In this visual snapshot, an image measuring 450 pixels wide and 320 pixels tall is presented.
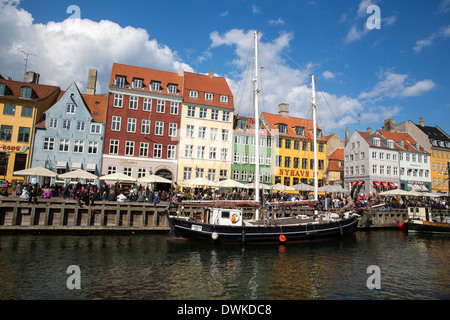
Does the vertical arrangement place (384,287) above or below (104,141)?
below

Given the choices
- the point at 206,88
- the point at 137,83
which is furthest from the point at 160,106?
the point at 206,88

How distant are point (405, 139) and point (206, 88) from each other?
4497 centimetres

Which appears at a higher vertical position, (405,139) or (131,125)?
(405,139)

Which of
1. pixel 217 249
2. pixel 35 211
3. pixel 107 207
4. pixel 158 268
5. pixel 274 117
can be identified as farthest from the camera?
pixel 274 117

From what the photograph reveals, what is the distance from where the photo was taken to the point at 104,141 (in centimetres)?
3947

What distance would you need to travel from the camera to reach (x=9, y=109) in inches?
1469

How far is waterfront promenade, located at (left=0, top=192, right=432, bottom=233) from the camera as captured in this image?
22.6 metres

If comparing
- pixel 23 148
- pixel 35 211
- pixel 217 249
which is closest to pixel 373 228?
pixel 217 249

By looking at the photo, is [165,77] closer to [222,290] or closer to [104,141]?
[104,141]

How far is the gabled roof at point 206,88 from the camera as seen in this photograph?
44562 millimetres

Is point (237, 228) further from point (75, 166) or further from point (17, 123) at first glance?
point (17, 123)

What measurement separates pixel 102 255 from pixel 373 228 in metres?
30.9

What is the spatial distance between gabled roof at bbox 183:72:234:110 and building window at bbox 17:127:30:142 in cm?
2152

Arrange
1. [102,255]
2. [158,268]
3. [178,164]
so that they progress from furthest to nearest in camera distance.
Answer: [178,164] → [102,255] → [158,268]
